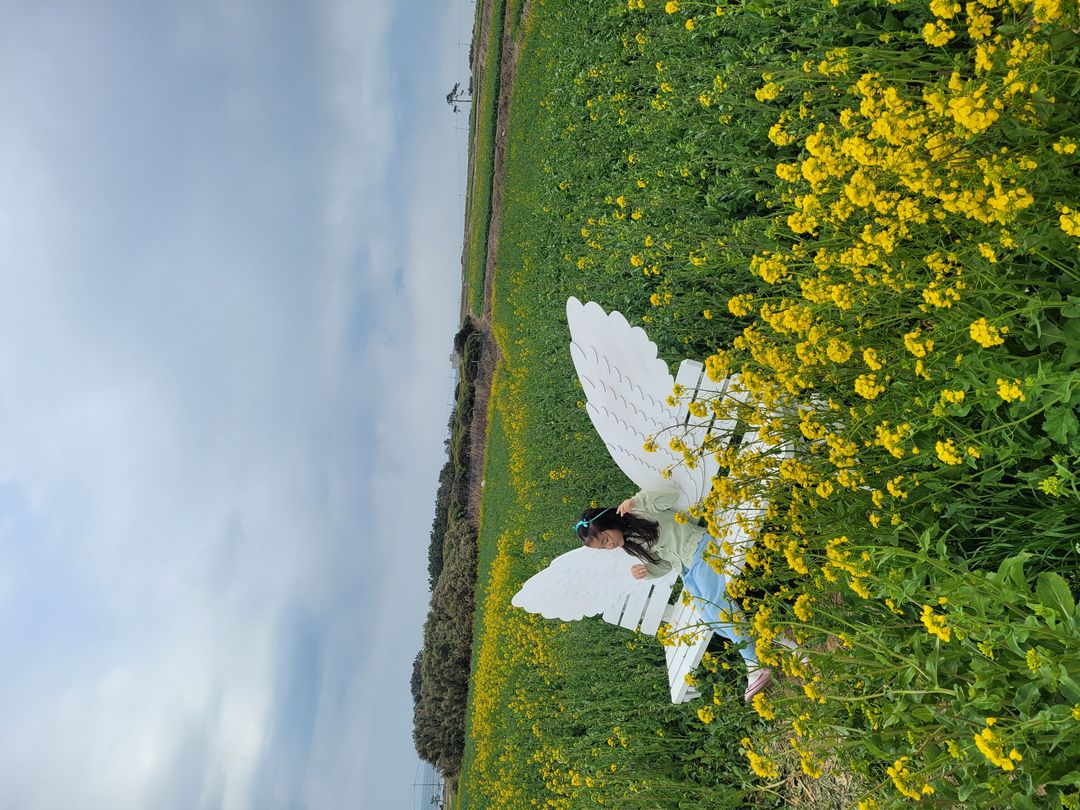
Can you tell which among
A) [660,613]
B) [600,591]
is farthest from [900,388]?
[600,591]

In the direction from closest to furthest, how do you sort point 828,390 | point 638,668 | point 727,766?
1. point 828,390
2. point 727,766
3. point 638,668

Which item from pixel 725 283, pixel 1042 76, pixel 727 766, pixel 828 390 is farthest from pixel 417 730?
pixel 1042 76

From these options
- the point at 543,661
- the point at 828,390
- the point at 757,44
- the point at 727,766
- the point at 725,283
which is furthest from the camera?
the point at 543,661

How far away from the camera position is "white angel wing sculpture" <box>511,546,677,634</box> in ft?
15.9

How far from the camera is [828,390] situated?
2762 mm

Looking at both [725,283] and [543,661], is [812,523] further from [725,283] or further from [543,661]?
[543,661]

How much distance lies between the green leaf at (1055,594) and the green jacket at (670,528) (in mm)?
2728

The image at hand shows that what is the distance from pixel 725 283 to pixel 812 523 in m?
2.40

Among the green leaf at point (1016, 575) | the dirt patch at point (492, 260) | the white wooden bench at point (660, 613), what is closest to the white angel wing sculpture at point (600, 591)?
the white wooden bench at point (660, 613)

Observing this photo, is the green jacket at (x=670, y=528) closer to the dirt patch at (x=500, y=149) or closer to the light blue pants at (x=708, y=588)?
the light blue pants at (x=708, y=588)

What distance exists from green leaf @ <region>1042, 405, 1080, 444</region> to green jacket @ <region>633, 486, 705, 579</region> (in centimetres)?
260

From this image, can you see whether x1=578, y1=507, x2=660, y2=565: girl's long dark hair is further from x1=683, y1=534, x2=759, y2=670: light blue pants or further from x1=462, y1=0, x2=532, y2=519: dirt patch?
x1=462, y1=0, x2=532, y2=519: dirt patch

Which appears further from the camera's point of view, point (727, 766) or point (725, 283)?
point (725, 283)

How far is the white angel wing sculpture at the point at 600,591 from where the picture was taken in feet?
15.9
